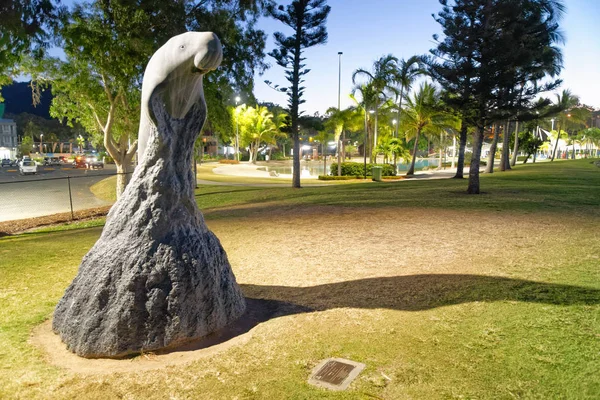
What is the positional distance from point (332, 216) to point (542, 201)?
→ 6.54 meters

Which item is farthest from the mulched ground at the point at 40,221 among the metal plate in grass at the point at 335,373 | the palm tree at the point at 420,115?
the palm tree at the point at 420,115

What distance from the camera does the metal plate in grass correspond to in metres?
3.25

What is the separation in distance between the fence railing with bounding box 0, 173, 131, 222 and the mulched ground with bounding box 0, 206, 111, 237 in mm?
289

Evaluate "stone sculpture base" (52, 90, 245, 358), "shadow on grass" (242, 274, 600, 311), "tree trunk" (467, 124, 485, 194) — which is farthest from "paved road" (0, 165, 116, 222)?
"tree trunk" (467, 124, 485, 194)

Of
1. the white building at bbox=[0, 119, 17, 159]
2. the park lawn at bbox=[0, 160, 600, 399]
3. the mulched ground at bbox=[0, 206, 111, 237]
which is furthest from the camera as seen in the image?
the white building at bbox=[0, 119, 17, 159]

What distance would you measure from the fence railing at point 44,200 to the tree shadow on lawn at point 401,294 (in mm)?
10905

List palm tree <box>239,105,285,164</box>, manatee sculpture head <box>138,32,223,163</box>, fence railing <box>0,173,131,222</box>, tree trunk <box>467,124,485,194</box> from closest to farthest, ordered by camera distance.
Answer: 1. manatee sculpture head <box>138,32,223,163</box>
2. tree trunk <box>467,124,485,194</box>
3. fence railing <box>0,173,131,222</box>
4. palm tree <box>239,105,285,164</box>

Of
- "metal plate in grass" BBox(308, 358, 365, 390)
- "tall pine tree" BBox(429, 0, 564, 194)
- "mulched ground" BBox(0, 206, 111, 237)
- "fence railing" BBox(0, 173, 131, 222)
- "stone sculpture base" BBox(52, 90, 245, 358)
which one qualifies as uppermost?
"tall pine tree" BBox(429, 0, 564, 194)

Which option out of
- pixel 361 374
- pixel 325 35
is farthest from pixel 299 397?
pixel 325 35

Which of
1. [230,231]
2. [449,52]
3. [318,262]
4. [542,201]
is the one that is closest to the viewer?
[318,262]

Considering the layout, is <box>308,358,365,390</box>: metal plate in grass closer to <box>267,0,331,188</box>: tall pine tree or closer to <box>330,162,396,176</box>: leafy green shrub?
<box>267,0,331,188</box>: tall pine tree

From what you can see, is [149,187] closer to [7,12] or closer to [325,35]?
[7,12]

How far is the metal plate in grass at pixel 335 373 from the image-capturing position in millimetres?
3252

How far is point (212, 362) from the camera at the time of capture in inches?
142
